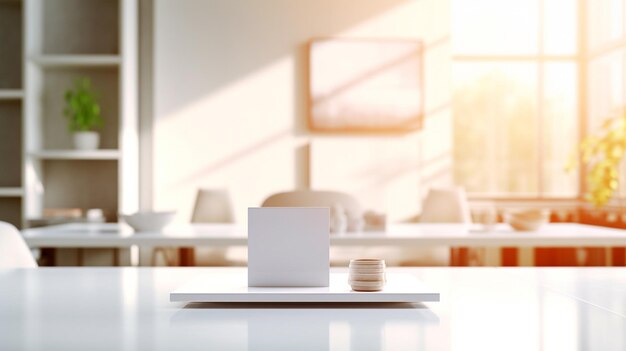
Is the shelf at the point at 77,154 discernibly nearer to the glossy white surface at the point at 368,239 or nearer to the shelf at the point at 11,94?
the shelf at the point at 11,94

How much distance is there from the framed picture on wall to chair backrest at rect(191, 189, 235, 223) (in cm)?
143

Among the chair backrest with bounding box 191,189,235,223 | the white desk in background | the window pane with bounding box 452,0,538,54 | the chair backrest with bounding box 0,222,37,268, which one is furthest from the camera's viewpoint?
the window pane with bounding box 452,0,538,54

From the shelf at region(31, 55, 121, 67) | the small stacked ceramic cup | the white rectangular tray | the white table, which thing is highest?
the shelf at region(31, 55, 121, 67)

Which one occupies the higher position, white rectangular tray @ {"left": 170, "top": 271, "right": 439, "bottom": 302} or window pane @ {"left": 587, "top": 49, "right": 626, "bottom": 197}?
window pane @ {"left": 587, "top": 49, "right": 626, "bottom": 197}

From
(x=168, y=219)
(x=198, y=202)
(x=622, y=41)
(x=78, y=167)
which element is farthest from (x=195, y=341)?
(x=622, y=41)

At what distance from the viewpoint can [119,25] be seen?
17.7ft

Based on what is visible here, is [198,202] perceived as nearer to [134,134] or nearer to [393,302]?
[134,134]

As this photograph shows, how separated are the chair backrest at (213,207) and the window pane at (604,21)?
3.50 meters

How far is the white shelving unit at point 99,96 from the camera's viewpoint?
5184mm

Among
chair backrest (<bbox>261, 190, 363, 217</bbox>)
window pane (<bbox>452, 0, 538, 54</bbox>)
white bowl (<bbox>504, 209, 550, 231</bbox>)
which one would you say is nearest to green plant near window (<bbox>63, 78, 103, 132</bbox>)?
chair backrest (<bbox>261, 190, 363, 217</bbox>)

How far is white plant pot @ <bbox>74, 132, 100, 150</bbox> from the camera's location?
5090 mm

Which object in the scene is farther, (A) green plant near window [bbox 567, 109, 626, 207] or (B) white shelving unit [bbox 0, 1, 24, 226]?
(B) white shelving unit [bbox 0, 1, 24, 226]

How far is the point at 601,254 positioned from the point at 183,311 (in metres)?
2.44

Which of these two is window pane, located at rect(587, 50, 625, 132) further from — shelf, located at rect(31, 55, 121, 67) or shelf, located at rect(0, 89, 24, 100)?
shelf, located at rect(0, 89, 24, 100)
